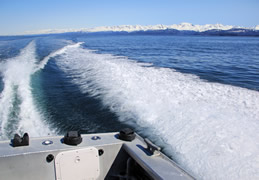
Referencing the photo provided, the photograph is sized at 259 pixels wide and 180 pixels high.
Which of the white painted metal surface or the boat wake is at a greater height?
the white painted metal surface

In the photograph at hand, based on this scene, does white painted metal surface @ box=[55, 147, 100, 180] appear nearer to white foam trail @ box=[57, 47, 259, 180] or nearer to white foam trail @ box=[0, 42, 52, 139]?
white foam trail @ box=[57, 47, 259, 180]

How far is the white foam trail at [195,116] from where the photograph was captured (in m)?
3.10

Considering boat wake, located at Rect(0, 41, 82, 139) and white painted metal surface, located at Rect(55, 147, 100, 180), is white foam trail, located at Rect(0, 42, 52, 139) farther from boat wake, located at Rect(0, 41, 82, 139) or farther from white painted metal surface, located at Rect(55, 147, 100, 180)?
white painted metal surface, located at Rect(55, 147, 100, 180)

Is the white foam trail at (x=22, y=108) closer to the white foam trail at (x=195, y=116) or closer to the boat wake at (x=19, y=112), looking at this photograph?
the boat wake at (x=19, y=112)

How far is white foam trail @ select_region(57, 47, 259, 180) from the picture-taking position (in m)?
3.10

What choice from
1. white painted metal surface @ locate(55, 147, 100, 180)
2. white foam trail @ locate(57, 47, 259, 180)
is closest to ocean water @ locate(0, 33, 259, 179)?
white foam trail @ locate(57, 47, 259, 180)

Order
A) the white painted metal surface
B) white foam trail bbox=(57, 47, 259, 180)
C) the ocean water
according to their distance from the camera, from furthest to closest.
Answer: the ocean water < white foam trail bbox=(57, 47, 259, 180) < the white painted metal surface

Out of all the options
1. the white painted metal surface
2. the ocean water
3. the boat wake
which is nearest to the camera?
the white painted metal surface

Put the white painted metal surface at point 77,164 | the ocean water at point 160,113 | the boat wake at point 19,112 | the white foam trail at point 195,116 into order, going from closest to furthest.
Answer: the white painted metal surface at point 77,164
the white foam trail at point 195,116
the ocean water at point 160,113
the boat wake at point 19,112

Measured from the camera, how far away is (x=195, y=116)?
4.49 metres

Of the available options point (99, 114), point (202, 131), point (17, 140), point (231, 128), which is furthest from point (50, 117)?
point (231, 128)

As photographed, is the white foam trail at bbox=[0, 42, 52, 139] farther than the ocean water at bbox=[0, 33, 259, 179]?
Yes

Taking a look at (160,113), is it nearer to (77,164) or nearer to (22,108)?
(77,164)

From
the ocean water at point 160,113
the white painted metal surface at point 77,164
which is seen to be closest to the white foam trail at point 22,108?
the ocean water at point 160,113
